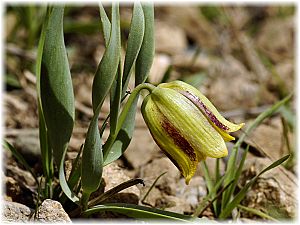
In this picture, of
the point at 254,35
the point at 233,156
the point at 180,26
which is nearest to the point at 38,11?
the point at 180,26

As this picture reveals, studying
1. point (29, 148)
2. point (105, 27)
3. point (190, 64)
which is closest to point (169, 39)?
point (190, 64)

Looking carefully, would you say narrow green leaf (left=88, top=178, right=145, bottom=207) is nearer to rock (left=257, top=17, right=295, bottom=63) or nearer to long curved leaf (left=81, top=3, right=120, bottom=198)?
long curved leaf (left=81, top=3, right=120, bottom=198)

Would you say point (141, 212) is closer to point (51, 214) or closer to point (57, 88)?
point (51, 214)

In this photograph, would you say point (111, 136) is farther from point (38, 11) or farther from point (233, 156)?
point (38, 11)

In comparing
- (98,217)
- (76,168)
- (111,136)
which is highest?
(111,136)

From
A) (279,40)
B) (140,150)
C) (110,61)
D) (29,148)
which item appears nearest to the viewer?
(110,61)

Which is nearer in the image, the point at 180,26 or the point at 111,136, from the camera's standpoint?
the point at 111,136

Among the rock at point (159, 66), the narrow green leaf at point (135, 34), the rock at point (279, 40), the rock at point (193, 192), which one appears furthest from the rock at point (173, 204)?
the rock at point (279, 40)

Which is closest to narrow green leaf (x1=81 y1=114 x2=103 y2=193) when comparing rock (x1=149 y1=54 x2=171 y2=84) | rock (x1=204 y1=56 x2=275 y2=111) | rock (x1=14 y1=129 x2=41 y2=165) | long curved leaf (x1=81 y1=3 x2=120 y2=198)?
long curved leaf (x1=81 y1=3 x2=120 y2=198)
